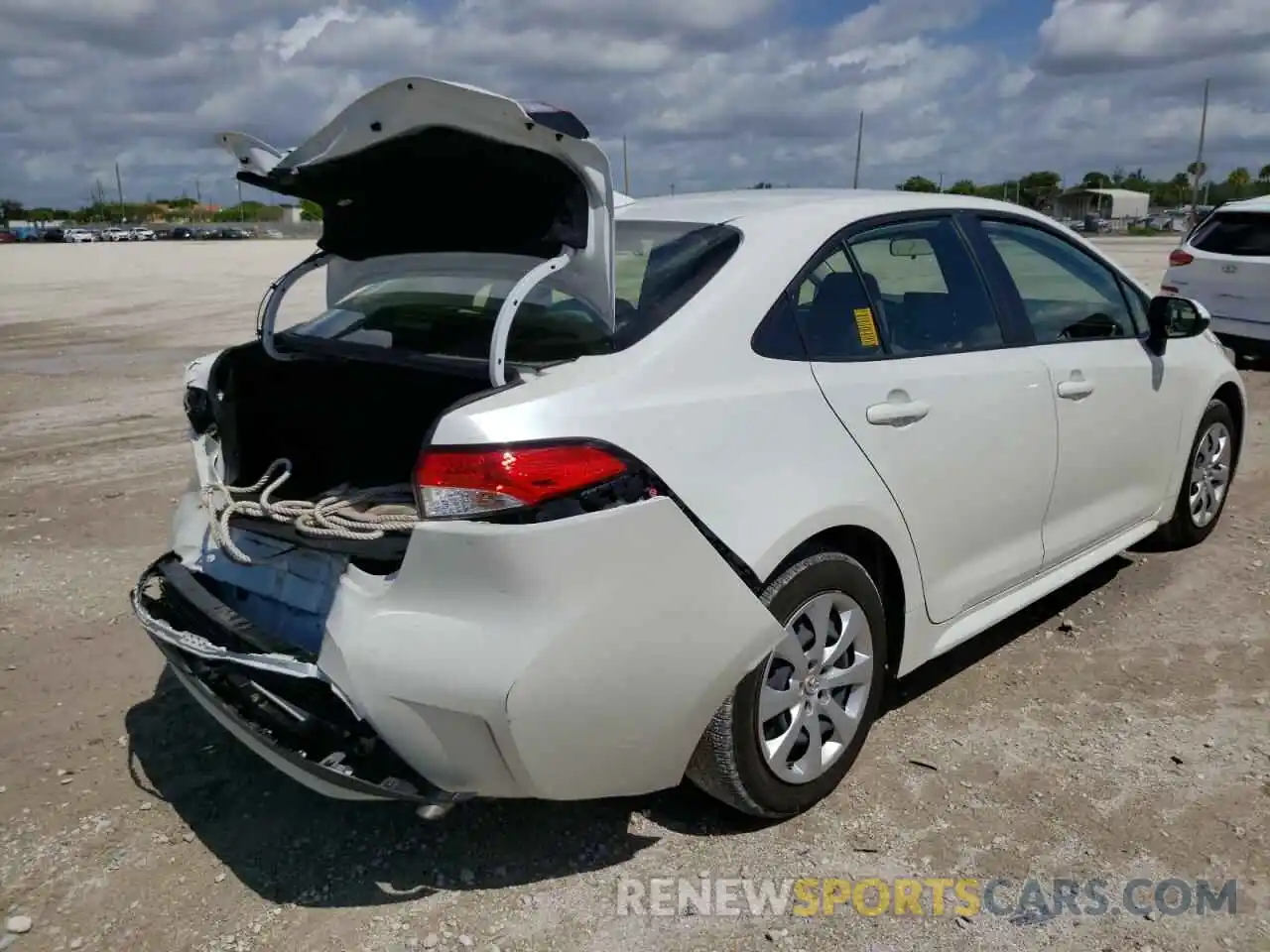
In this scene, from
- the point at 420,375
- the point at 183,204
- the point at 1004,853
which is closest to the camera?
the point at 1004,853

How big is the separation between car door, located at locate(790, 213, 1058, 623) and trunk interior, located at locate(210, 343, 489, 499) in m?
1.23

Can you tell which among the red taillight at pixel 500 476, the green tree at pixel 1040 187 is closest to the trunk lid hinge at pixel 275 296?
the red taillight at pixel 500 476

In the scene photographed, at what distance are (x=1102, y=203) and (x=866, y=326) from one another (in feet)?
293

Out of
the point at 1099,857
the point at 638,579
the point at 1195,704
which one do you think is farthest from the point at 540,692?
the point at 1195,704

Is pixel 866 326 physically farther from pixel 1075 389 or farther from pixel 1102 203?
pixel 1102 203

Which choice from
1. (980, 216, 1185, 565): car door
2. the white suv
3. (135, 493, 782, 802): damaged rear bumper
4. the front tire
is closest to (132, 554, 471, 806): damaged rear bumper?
(135, 493, 782, 802): damaged rear bumper

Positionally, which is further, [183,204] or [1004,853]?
[183,204]

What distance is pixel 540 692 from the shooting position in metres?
2.42

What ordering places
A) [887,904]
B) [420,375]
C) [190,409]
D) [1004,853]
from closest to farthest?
1. [887,904]
2. [1004,853]
3. [420,375]
4. [190,409]

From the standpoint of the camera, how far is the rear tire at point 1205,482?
4984mm

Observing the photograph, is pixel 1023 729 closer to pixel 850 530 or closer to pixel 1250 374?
pixel 850 530

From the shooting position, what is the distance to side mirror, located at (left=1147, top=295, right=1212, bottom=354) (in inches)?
175

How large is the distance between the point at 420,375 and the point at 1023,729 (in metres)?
2.23

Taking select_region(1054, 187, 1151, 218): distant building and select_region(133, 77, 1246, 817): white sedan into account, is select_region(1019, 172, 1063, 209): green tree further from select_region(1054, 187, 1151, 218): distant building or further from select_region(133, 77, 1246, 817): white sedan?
select_region(133, 77, 1246, 817): white sedan
